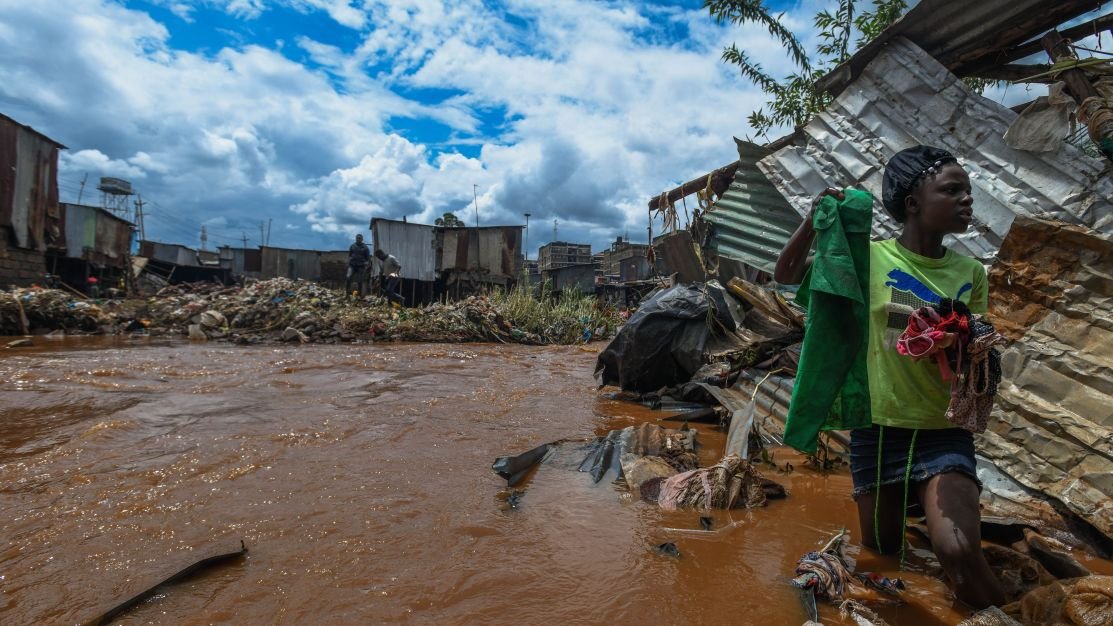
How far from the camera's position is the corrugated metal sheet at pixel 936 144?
9.61 feet

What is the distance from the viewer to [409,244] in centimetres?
1872

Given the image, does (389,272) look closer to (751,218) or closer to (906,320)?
(751,218)

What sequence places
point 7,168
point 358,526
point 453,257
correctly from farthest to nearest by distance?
1. point 453,257
2. point 7,168
3. point 358,526

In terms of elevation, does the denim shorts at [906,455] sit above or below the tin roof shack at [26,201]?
below

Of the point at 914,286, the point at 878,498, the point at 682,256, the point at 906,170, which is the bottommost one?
the point at 878,498

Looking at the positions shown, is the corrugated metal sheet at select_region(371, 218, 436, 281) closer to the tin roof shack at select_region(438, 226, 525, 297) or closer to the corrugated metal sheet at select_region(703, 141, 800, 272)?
the tin roof shack at select_region(438, 226, 525, 297)

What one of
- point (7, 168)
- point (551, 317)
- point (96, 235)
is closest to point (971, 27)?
point (551, 317)

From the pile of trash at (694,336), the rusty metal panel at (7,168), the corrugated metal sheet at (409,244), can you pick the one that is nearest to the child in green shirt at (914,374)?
the pile of trash at (694,336)

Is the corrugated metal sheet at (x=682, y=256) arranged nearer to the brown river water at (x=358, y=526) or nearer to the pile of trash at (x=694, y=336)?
the pile of trash at (x=694, y=336)

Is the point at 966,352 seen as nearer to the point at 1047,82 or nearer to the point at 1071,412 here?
the point at 1071,412

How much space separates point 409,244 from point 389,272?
222cm

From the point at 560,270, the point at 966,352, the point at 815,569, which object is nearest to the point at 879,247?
the point at 966,352

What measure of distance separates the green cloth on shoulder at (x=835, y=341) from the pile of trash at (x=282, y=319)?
1088cm

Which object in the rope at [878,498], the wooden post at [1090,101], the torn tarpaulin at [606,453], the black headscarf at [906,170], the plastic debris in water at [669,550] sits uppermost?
the wooden post at [1090,101]
